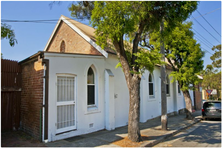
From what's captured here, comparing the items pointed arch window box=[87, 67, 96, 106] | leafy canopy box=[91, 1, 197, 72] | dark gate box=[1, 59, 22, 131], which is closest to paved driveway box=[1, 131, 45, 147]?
dark gate box=[1, 59, 22, 131]

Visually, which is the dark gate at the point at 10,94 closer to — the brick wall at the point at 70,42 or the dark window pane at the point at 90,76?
the dark window pane at the point at 90,76

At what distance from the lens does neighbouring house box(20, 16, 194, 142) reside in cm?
680

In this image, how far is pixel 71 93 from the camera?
773 cm

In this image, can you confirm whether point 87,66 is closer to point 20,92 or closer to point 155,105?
point 20,92

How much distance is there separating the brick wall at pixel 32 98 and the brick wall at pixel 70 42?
11.6 feet

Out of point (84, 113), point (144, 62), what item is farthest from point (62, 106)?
point (144, 62)

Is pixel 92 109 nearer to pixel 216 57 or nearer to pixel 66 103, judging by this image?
pixel 66 103

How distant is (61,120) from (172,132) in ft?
18.5

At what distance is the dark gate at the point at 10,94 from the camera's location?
25.4 ft

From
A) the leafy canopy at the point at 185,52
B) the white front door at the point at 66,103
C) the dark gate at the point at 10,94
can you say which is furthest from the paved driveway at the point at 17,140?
the leafy canopy at the point at 185,52

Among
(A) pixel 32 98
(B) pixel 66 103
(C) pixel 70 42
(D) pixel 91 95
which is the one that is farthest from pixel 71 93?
(C) pixel 70 42

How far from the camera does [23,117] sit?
7.91 m

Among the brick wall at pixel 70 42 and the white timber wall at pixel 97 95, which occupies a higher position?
the brick wall at pixel 70 42

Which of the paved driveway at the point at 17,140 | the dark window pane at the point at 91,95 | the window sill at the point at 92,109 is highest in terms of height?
the dark window pane at the point at 91,95
